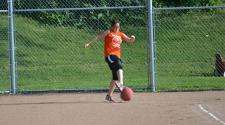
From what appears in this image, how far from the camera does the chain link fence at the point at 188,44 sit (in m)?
19.8

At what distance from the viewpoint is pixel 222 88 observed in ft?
51.6

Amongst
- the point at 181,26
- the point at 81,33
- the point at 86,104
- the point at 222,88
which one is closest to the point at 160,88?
the point at 222,88

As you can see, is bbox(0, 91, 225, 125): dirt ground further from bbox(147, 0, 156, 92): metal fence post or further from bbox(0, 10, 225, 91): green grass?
bbox(0, 10, 225, 91): green grass

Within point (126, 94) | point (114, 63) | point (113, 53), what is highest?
point (113, 53)

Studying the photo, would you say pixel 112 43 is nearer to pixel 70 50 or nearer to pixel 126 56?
pixel 126 56

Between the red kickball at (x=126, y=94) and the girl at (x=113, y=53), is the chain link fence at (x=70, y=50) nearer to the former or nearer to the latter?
the girl at (x=113, y=53)

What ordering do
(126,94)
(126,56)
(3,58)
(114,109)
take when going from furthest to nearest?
(126,56) < (3,58) < (126,94) < (114,109)

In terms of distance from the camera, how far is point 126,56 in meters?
22.5

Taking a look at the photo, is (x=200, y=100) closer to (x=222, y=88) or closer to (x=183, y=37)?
(x=222, y=88)

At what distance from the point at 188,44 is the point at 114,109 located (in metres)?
12.2

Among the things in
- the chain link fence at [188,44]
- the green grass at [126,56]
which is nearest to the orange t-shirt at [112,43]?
the green grass at [126,56]

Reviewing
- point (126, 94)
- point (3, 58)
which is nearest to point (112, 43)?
point (126, 94)

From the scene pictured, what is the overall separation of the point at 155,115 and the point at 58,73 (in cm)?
834

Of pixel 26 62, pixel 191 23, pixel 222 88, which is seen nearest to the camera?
pixel 222 88
